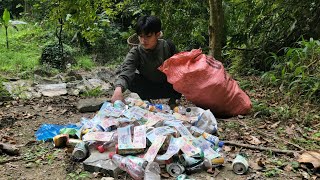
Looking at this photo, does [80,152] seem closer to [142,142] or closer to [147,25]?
[142,142]

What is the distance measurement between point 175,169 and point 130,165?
26 centimetres

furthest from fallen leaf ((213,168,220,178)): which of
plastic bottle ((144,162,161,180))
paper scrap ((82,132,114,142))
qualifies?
paper scrap ((82,132,114,142))

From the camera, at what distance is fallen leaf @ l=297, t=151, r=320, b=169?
2127mm

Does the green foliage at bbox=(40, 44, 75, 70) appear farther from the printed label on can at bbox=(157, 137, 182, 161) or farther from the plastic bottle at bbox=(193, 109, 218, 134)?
the printed label on can at bbox=(157, 137, 182, 161)

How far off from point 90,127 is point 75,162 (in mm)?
418

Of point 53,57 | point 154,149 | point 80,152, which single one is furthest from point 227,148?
point 53,57

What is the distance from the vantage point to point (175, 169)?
2.03m

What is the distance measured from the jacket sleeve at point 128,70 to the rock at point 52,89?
1.89 m

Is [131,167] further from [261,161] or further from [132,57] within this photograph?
[132,57]

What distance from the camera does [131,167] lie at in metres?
1.95

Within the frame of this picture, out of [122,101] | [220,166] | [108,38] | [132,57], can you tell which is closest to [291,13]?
[132,57]

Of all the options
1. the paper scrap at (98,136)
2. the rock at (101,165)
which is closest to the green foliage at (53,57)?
the paper scrap at (98,136)

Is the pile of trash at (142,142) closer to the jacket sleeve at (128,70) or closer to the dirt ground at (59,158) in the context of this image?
the dirt ground at (59,158)

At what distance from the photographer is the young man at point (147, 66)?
3010 millimetres
